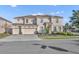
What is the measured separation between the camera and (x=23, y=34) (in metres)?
12.1

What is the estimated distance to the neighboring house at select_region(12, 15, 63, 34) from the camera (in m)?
11.7

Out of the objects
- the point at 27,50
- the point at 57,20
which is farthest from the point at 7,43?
the point at 57,20

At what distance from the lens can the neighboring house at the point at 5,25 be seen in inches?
460

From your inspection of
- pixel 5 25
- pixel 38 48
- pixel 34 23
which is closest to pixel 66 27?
pixel 34 23

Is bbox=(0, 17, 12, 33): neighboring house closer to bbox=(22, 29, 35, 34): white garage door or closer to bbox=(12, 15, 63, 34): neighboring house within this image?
bbox=(12, 15, 63, 34): neighboring house

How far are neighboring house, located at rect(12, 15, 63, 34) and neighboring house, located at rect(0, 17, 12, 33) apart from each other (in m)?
0.30

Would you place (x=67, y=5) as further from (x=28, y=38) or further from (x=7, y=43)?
(x=7, y=43)

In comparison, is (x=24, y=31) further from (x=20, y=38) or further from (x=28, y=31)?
(x=20, y=38)

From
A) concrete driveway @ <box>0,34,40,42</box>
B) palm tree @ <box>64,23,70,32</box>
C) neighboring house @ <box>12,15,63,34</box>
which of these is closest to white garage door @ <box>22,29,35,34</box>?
neighboring house @ <box>12,15,63,34</box>

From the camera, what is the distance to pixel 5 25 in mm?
12125

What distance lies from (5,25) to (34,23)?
168cm

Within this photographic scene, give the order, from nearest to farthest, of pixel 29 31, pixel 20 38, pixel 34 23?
pixel 20 38
pixel 34 23
pixel 29 31

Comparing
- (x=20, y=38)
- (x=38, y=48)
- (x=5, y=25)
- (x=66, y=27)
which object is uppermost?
(x=5, y=25)

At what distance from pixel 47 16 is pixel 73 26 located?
155cm
